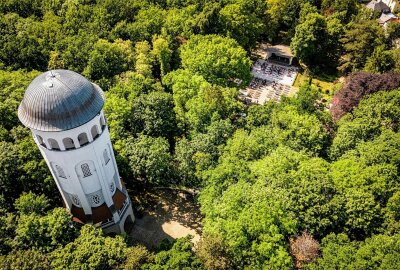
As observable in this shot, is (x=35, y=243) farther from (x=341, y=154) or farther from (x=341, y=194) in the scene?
(x=341, y=154)

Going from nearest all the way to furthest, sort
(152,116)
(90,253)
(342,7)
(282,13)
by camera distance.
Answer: (90,253), (152,116), (342,7), (282,13)

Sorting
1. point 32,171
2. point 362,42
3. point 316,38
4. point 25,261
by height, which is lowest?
point 25,261

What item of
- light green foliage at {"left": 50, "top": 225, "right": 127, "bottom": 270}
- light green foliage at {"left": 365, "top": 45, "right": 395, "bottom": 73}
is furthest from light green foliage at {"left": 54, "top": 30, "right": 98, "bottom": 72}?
light green foliage at {"left": 365, "top": 45, "right": 395, "bottom": 73}

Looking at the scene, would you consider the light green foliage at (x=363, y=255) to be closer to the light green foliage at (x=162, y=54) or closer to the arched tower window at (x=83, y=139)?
the arched tower window at (x=83, y=139)

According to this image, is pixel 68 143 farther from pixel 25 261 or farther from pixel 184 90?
pixel 184 90

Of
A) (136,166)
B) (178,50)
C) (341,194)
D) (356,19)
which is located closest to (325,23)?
(356,19)

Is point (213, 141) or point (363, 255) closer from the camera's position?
point (363, 255)

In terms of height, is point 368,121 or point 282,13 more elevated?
point 368,121

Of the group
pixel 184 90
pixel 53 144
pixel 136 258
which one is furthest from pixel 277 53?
pixel 136 258
